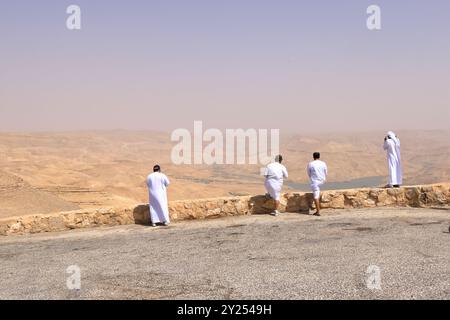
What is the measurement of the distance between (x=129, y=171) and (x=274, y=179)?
1196 inches

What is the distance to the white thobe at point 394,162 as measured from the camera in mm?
10874

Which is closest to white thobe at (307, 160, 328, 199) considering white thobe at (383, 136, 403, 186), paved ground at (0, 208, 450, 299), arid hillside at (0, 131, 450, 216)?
paved ground at (0, 208, 450, 299)

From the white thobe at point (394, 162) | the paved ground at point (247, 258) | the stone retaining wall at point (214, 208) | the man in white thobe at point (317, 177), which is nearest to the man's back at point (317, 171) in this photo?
the man in white thobe at point (317, 177)

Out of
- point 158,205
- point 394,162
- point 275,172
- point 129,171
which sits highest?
point 394,162

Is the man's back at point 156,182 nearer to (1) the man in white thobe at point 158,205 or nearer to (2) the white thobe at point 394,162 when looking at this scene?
(1) the man in white thobe at point 158,205

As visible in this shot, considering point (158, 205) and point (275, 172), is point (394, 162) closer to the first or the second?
point (275, 172)

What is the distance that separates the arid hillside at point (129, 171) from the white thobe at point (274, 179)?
35.8 ft

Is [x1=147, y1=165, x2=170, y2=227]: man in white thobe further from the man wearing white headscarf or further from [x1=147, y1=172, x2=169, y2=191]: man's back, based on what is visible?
the man wearing white headscarf

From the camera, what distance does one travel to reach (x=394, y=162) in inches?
431

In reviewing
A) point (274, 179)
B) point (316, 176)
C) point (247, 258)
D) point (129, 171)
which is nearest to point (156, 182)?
point (274, 179)

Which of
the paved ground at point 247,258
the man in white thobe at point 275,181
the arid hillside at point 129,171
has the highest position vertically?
the man in white thobe at point 275,181

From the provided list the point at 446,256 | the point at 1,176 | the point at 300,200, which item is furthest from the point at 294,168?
the point at 446,256

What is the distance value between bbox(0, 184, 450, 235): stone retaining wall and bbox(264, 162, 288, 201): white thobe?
0.41m

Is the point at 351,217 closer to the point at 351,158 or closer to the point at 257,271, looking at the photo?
the point at 257,271
